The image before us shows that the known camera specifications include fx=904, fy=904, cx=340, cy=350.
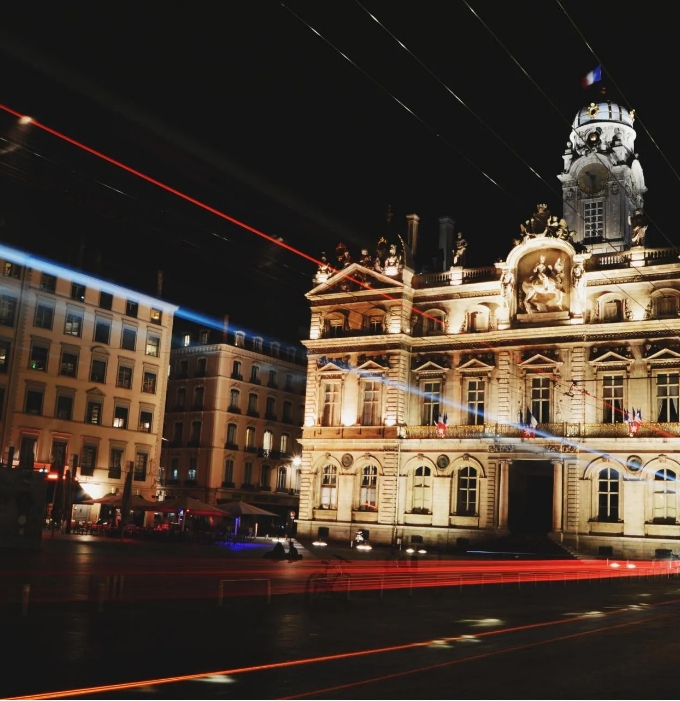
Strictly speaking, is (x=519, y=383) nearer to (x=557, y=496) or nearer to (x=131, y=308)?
(x=557, y=496)

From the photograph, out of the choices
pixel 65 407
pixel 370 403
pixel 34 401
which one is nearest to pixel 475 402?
pixel 370 403

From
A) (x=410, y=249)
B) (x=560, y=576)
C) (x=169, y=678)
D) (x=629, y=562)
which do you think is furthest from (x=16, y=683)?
(x=410, y=249)

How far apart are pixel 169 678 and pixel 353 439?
148 feet

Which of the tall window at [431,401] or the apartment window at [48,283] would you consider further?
the apartment window at [48,283]

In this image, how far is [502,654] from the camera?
14664 millimetres

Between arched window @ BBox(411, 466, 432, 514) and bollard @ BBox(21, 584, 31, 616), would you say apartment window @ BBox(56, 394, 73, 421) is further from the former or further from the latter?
bollard @ BBox(21, 584, 31, 616)

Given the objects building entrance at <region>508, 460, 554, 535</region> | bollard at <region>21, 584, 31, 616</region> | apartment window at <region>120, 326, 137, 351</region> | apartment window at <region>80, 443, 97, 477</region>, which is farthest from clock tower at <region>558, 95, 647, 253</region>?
bollard at <region>21, 584, 31, 616</region>

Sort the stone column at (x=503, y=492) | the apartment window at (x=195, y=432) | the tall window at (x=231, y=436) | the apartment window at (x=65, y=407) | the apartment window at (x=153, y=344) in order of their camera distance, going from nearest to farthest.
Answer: the stone column at (x=503, y=492) → the apartment window at (x=65, y=407) → the apartment window at (x=153, y=344) → the apartment window at (x=195, y=432) → the tall window at (x=231, y=436)

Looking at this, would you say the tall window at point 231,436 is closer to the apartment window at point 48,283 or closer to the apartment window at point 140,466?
the apartment window at point 140,466

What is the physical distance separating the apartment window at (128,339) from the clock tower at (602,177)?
105 ft

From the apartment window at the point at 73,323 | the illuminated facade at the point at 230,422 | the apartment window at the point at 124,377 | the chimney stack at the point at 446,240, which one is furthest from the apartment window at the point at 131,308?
the chimney stack at the point at 446,240

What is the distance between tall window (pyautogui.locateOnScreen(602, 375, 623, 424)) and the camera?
5016 cm

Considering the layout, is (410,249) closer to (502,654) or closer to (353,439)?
(353,439)

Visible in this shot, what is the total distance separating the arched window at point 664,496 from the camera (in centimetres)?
4781
